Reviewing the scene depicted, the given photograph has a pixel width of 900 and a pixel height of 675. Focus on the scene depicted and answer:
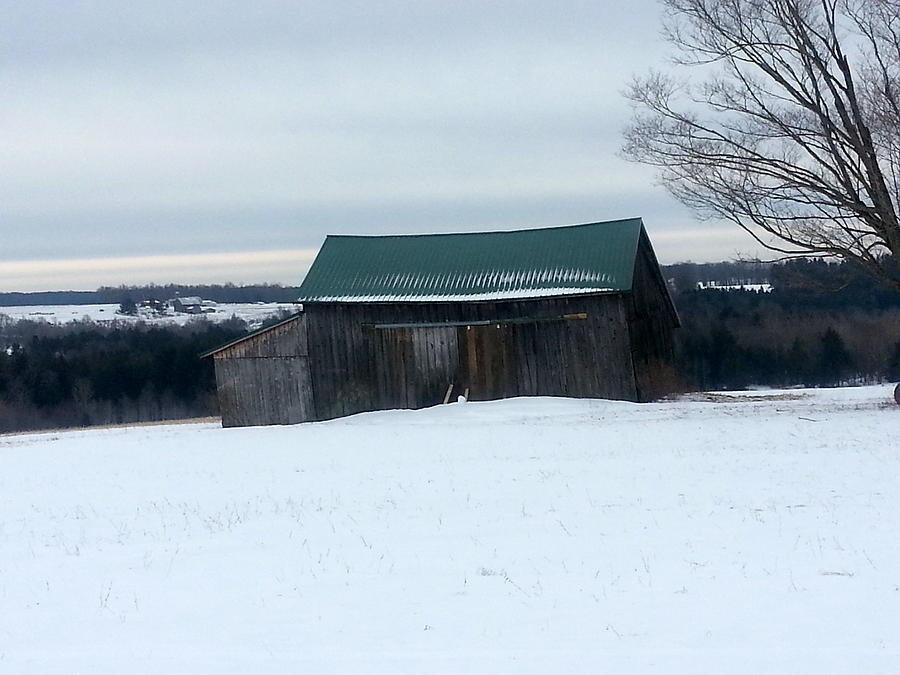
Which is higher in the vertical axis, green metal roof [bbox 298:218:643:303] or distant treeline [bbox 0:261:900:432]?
green metal roof [bbox 298:218:643:303]

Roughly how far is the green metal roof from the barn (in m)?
→ 0.06

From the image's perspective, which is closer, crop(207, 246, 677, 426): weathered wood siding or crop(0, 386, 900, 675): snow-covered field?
crop(0, 386, 900, 675): snow-covered field

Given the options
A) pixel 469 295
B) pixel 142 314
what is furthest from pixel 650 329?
pixel 142 314

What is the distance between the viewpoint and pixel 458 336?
93.5 feet

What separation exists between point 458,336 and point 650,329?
254 inches

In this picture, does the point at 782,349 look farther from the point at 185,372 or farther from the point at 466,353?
the point at 466,353

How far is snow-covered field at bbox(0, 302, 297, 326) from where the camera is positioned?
137125 millimetres

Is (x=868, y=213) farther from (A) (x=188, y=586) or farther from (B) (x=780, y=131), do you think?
(A) (x=188, y=586)

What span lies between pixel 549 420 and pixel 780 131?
8921 millimetres

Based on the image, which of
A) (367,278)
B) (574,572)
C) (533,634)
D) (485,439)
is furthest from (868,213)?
(533,634)

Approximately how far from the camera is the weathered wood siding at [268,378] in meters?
29.0

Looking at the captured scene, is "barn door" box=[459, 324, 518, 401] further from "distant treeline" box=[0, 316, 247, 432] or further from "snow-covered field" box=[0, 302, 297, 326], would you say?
"snow-covered field" box=[0, 302, 297, 326]

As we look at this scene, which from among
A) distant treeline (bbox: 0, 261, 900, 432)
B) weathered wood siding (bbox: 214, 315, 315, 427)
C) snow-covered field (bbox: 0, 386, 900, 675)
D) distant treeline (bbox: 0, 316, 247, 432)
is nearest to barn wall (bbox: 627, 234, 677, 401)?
weathered wood siding (bbox: 214, 315, 315, 427)

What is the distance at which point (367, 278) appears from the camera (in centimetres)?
2973
